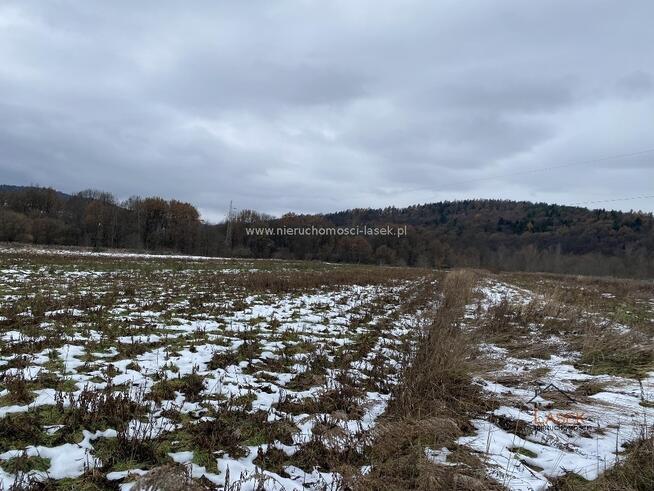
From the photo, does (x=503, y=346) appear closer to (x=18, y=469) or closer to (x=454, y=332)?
(x=454, y=332)

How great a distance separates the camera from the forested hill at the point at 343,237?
257 ft

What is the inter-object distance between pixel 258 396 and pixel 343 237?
10236cm

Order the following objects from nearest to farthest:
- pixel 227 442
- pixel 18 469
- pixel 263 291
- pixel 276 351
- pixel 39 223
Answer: pixel 18 469, pixel 227 442, pixel 276 351, pixel 263 291, pixel 39 223

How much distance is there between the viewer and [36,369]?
16.8 feet

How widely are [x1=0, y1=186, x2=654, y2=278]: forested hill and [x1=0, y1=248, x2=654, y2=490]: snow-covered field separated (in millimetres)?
61945

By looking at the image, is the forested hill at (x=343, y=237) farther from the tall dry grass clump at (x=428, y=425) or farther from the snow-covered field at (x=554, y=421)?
the snow-covered field at (x=554, y=421)

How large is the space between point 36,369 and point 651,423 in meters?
7.60

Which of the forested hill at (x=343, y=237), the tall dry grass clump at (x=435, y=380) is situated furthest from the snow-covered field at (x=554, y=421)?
the forested hill at (x=343, y=237)

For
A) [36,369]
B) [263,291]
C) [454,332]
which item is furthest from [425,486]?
[263,291]

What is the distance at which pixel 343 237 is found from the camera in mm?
107062

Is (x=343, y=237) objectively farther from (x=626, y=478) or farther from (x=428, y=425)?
(x=626, y=478)

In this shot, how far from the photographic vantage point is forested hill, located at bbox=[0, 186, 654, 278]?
7838cm

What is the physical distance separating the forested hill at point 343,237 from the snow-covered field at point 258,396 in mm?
61945

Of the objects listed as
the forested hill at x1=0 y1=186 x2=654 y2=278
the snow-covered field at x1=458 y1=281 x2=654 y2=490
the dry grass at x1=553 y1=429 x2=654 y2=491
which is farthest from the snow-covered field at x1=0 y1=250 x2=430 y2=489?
the forested hill at x1=0 y1=186 x2=654 y2=278
